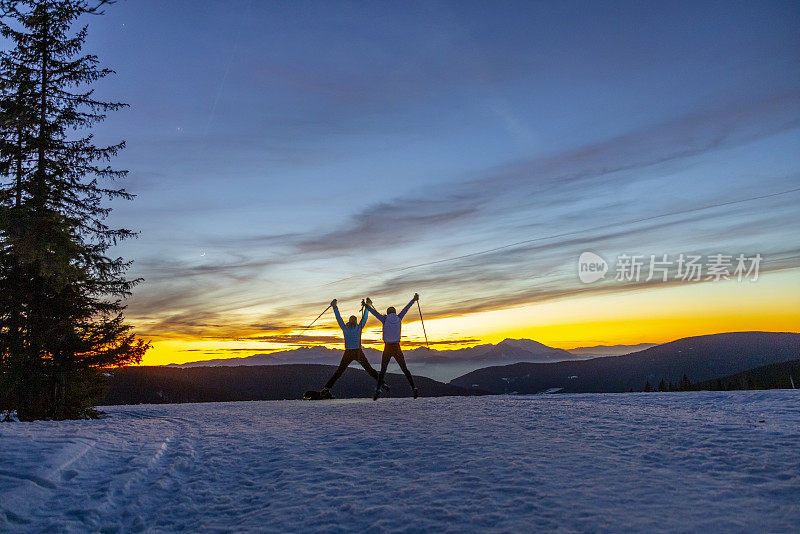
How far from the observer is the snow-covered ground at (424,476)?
4.22 metres

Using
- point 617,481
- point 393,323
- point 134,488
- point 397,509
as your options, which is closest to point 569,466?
point 617,481

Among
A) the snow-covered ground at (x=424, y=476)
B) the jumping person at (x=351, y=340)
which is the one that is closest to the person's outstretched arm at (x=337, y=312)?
the jumping person at (x=351, y=340)

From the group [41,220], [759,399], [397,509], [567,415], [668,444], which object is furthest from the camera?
[41,220]

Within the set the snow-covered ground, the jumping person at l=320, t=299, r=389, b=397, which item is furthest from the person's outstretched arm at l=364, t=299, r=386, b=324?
the snow-covered ground

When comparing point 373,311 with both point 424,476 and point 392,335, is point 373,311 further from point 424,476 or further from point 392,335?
point 424,476

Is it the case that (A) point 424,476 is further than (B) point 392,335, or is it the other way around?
(B) point 392,335

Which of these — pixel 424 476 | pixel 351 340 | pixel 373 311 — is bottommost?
pixel 424 476

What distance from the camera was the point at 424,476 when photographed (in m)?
5.43

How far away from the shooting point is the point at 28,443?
6.82 meters

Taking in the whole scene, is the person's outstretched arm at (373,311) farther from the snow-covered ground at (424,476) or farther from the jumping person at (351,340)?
the snow-covered ground at (424,476)

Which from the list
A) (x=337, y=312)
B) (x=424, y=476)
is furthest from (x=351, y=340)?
(x=424, y=476)

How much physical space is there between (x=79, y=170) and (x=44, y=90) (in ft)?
7.81

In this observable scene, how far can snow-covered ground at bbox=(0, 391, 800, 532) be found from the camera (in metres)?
4.22

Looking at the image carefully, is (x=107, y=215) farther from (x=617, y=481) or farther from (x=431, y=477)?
(x=617, y=481)
